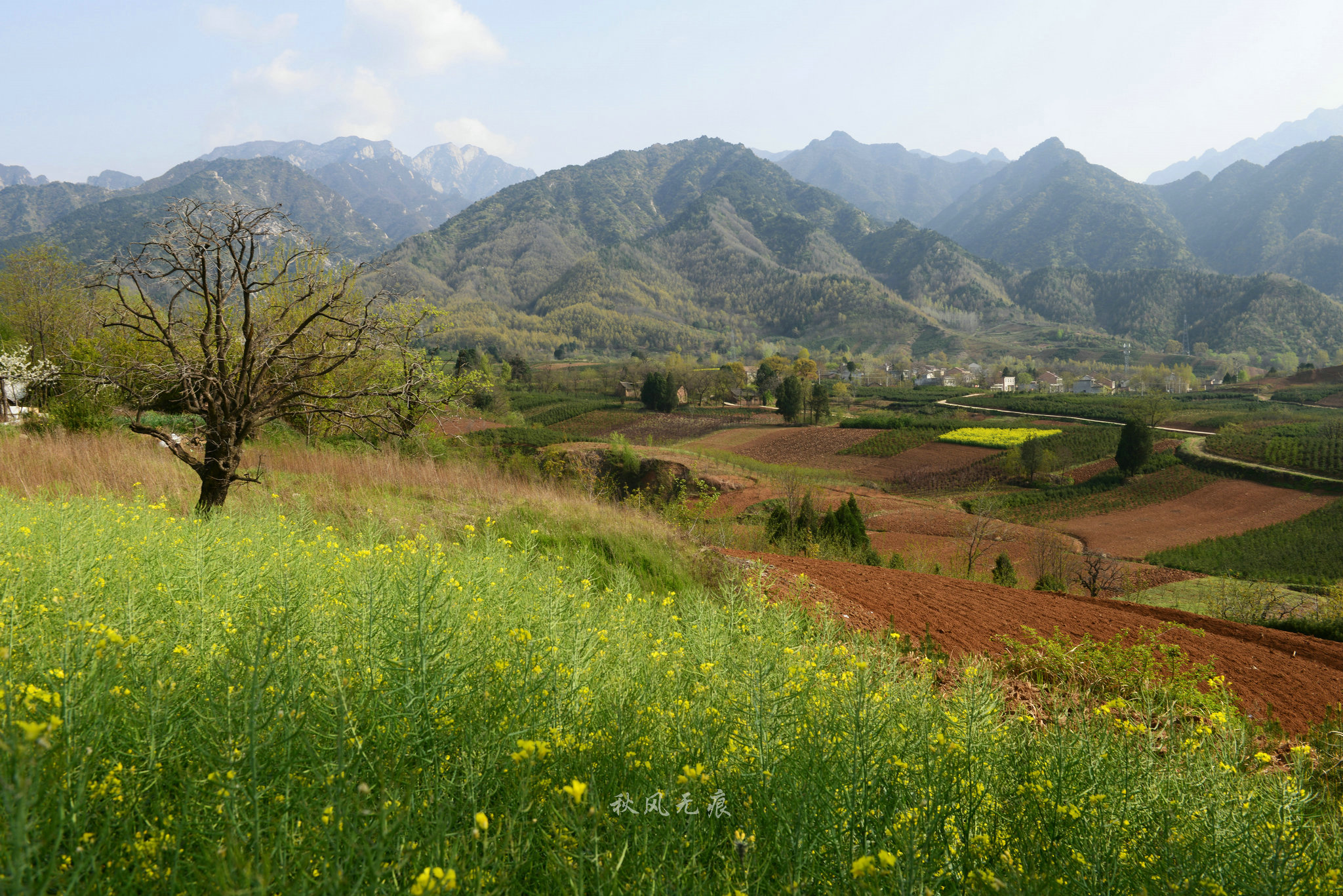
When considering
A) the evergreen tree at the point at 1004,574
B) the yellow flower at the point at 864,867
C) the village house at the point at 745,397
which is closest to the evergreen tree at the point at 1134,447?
the evergreen tree at the point at 1004,574

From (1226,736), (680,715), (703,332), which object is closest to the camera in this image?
(680,715)

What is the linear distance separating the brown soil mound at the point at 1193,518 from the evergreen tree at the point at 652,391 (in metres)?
37.0

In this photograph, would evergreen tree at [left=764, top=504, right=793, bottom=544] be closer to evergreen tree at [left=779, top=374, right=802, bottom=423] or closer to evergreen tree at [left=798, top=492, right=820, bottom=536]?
evergreen tree at [left=798, top=492, right=820, bottom=536]

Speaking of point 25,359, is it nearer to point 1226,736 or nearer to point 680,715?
point 680,715

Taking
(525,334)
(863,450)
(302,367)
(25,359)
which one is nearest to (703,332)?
(525,334)

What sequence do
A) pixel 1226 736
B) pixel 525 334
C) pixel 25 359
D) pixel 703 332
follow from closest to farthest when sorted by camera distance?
pixel 1226 736 → pixel 25 359 → pixel 525 334 → pixel 703 332

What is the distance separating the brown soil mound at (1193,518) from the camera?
2462 centimetres

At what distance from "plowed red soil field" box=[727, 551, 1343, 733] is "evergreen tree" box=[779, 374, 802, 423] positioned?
4313cm

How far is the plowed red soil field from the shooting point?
588cm

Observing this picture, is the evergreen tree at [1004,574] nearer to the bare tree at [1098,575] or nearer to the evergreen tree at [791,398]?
the bare tree at [1098,575]

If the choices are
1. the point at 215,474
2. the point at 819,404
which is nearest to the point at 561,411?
the point at 819,404

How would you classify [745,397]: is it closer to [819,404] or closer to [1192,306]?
[819,404]

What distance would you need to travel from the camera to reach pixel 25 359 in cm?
1877

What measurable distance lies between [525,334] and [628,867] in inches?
5454
